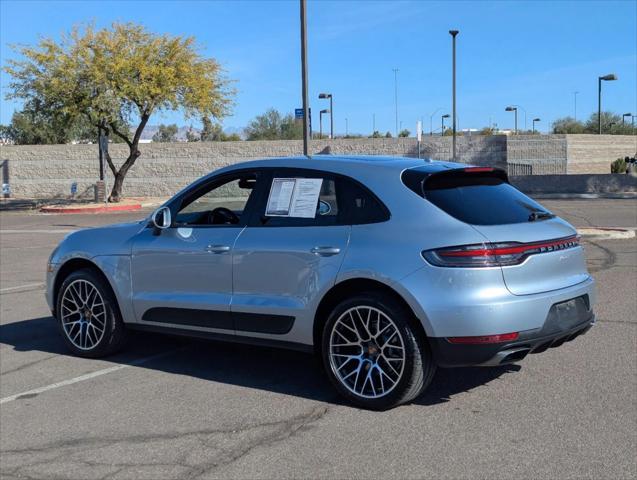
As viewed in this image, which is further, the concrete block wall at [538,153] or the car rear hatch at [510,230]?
the concrete block wall at [538,153]

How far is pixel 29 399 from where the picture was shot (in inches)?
226

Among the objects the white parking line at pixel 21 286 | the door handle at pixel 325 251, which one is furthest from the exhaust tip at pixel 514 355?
the white parking line at pixel 21 286

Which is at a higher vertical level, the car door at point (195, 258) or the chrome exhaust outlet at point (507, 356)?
the car door at point (195, 258)

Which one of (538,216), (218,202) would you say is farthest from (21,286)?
(538,216)

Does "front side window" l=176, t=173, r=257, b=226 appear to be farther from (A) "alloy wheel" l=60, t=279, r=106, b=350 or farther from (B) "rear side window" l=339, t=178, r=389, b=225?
(A) "alloy wheel" l=60, t=279, r=106, b=350

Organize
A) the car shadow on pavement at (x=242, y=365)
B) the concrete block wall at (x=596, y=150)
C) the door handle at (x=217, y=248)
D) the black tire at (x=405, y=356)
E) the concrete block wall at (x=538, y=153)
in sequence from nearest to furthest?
the black tire at (x=405, y=356) < the car shadow on pavement at (x=242, y=365) < the door handle at (x=217, y=248) < the concrete block wall at (x=538, y=153) < the concrete block wall at (x=596, y=150)

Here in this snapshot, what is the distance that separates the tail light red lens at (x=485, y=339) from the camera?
4.72 meters

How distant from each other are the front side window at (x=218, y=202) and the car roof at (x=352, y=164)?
198 mm

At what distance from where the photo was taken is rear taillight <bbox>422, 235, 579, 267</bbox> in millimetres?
4730

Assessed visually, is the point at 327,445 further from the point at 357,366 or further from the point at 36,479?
the point at 36,479

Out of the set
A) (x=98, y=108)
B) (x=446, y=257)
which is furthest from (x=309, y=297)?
(x=98, y=108)

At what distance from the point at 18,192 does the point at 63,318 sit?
124 ft

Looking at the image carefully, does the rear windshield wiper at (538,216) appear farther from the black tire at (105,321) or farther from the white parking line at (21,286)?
the white parking line at (21,286)

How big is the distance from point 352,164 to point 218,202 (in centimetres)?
147
